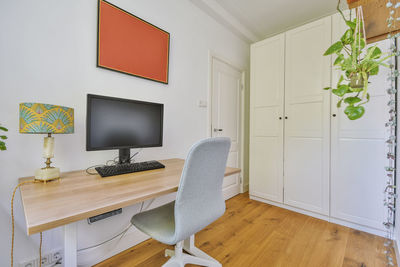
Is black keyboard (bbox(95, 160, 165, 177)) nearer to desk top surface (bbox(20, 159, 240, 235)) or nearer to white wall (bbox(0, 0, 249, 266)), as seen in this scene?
desk top surface (bbox(20, 159, 240, 235))

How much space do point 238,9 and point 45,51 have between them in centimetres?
231

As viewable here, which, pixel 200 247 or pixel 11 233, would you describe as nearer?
pixel 11 233

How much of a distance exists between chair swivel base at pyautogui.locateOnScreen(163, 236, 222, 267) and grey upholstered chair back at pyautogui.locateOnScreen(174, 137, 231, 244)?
37 cm

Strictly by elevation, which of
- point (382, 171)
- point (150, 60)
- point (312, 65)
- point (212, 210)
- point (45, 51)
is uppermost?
point (312, 65)

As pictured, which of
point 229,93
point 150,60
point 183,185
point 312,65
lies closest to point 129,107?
point 150,60

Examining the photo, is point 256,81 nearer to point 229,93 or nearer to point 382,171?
point 229,93

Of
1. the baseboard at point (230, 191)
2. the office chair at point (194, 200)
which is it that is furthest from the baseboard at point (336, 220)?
the office chair at point (194, 200)

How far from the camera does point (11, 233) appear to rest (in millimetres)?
1124

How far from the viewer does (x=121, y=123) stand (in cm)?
132

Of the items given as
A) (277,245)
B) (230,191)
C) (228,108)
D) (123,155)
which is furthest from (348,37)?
(230,191)

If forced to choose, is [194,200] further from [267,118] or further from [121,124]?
[267,118]

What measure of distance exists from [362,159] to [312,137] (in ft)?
1.64

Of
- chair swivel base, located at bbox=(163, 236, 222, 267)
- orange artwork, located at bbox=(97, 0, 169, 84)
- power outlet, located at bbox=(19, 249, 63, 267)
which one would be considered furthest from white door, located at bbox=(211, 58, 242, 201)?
power outlet, located at bbox=(19, 249, 63, 267)

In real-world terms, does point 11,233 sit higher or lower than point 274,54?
lower
